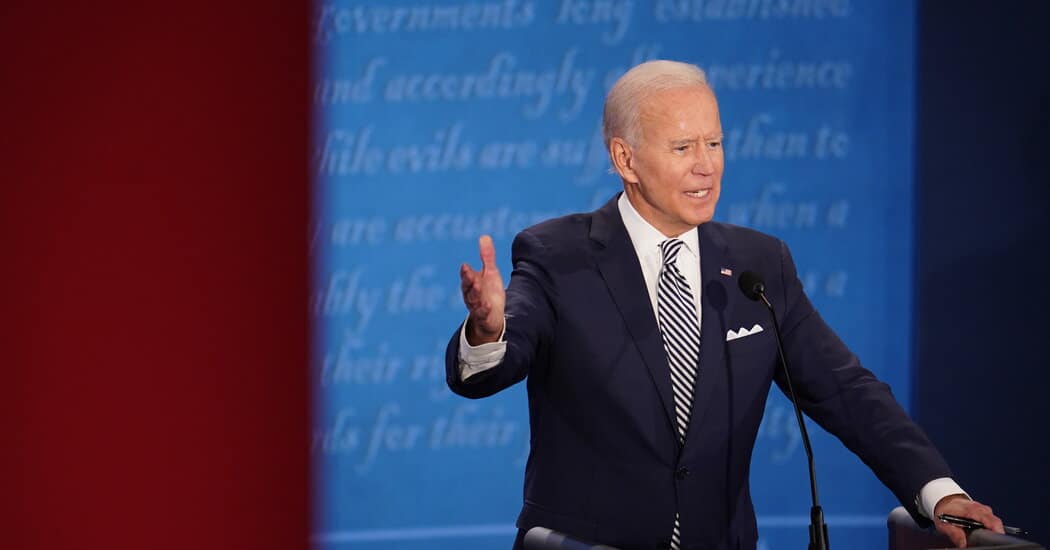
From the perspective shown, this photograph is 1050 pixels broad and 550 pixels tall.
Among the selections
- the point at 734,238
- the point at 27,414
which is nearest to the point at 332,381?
the point at 27,414

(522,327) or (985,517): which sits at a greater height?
(522,327)

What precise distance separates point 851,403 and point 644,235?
47cm

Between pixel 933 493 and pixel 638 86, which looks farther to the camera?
pixel 638 86

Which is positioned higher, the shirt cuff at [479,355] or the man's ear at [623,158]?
the man's ear at [623,158]

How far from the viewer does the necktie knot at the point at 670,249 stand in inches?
86.0

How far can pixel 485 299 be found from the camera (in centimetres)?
187

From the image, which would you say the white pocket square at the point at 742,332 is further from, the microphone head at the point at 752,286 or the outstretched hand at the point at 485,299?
the outstretched hand at the point at 485,299

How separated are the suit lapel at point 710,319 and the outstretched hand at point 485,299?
382 mm

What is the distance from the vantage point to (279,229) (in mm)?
3473

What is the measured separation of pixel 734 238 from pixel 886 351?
1.72 metres

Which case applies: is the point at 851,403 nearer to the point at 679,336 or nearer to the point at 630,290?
the point at 679,336

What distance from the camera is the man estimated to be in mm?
2023

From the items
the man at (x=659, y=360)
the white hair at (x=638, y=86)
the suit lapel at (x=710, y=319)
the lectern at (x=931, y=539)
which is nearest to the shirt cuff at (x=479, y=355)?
the man at (x=659, y=360)

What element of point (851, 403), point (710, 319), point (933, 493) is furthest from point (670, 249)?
point (933, 493)
